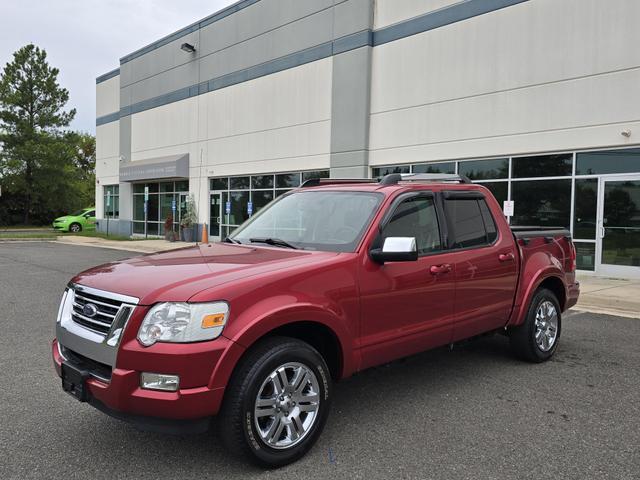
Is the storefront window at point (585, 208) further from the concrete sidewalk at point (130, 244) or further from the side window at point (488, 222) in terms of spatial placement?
the concrete sidewalk at point (130, 244)

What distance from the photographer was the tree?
41.7 meters

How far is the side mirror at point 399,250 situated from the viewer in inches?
143

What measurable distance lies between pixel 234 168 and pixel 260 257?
19977 millimetres

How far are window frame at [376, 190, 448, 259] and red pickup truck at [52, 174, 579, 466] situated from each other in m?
0.01

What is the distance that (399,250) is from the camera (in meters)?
3.64

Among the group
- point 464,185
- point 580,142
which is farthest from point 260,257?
point 580,142

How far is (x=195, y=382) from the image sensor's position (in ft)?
9.72

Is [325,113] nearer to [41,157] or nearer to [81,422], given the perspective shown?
[81,422]

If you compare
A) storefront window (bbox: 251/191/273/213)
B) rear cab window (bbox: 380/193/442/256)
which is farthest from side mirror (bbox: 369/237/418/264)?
Result: storefront window (bbox: 251/191/273/213)

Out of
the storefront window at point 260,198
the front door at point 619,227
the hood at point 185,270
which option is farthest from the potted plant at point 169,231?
the hood at point 185,270

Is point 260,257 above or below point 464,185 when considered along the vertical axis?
below

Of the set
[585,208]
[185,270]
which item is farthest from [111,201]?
[185,270]

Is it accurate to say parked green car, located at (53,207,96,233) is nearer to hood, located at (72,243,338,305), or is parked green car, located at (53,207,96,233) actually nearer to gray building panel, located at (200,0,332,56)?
gray building panel, located at (200,0,332,56)

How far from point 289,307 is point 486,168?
1269cm
